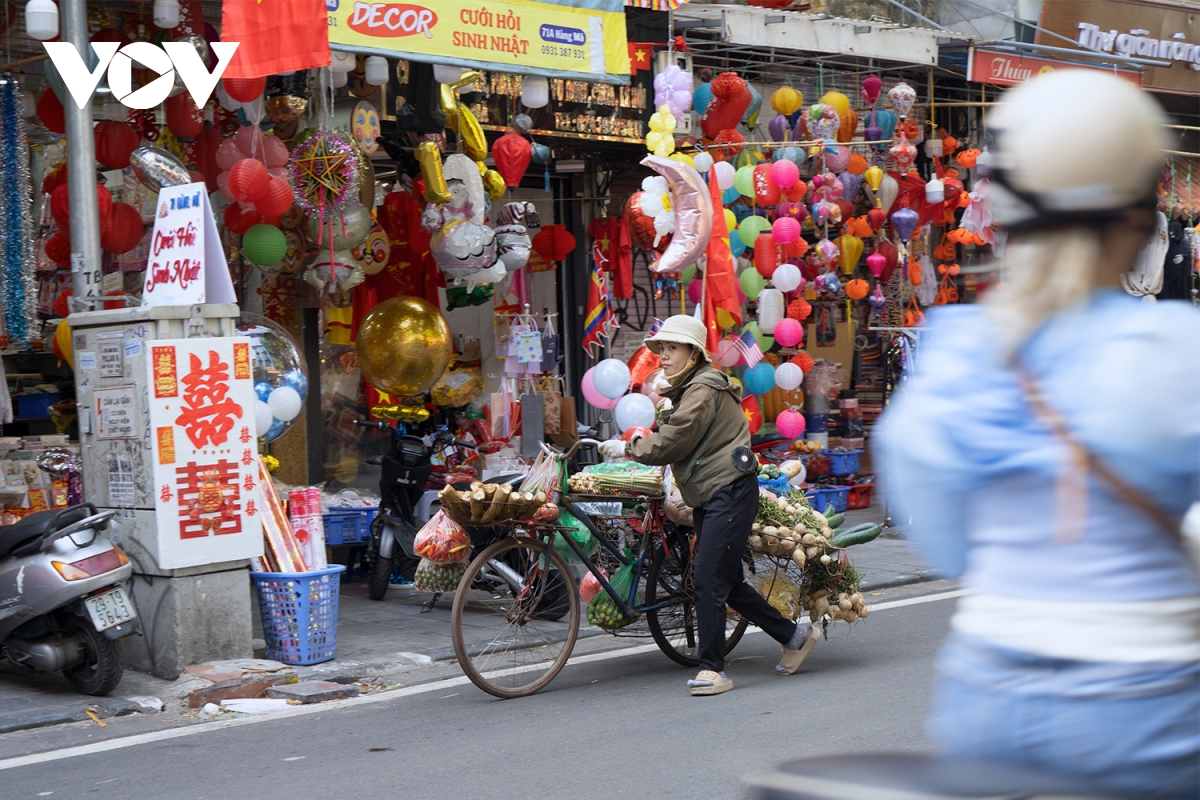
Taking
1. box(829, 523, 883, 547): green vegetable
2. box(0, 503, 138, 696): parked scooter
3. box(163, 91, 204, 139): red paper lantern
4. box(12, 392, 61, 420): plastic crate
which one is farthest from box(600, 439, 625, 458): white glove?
box(12, 392, 61, 420): plastic crate

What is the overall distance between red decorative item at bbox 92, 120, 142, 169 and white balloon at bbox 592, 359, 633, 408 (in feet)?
13.3

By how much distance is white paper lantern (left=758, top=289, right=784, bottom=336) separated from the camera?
40.1 ft

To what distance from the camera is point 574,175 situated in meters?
13.6

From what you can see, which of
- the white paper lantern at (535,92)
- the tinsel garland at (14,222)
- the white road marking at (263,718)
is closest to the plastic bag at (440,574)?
the white road marking at (263,718)

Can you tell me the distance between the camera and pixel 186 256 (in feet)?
25.2

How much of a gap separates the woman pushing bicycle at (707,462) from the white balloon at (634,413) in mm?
3434

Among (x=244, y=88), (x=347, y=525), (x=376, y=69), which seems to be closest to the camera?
(x=244, y=88)

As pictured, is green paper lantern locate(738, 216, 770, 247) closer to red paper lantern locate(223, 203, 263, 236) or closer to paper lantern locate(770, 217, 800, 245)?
paper lantern locate(770, 217, 800, 245)

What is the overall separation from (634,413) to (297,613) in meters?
3.66

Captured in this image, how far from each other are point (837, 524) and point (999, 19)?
32.2 feet

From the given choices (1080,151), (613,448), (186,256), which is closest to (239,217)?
(186,256)

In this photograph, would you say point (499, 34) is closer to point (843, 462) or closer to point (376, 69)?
point (376, 69)

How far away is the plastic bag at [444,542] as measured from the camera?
735 centimetres

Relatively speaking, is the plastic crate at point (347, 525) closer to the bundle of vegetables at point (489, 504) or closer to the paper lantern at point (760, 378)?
the paper lantern at point (760, 378)
